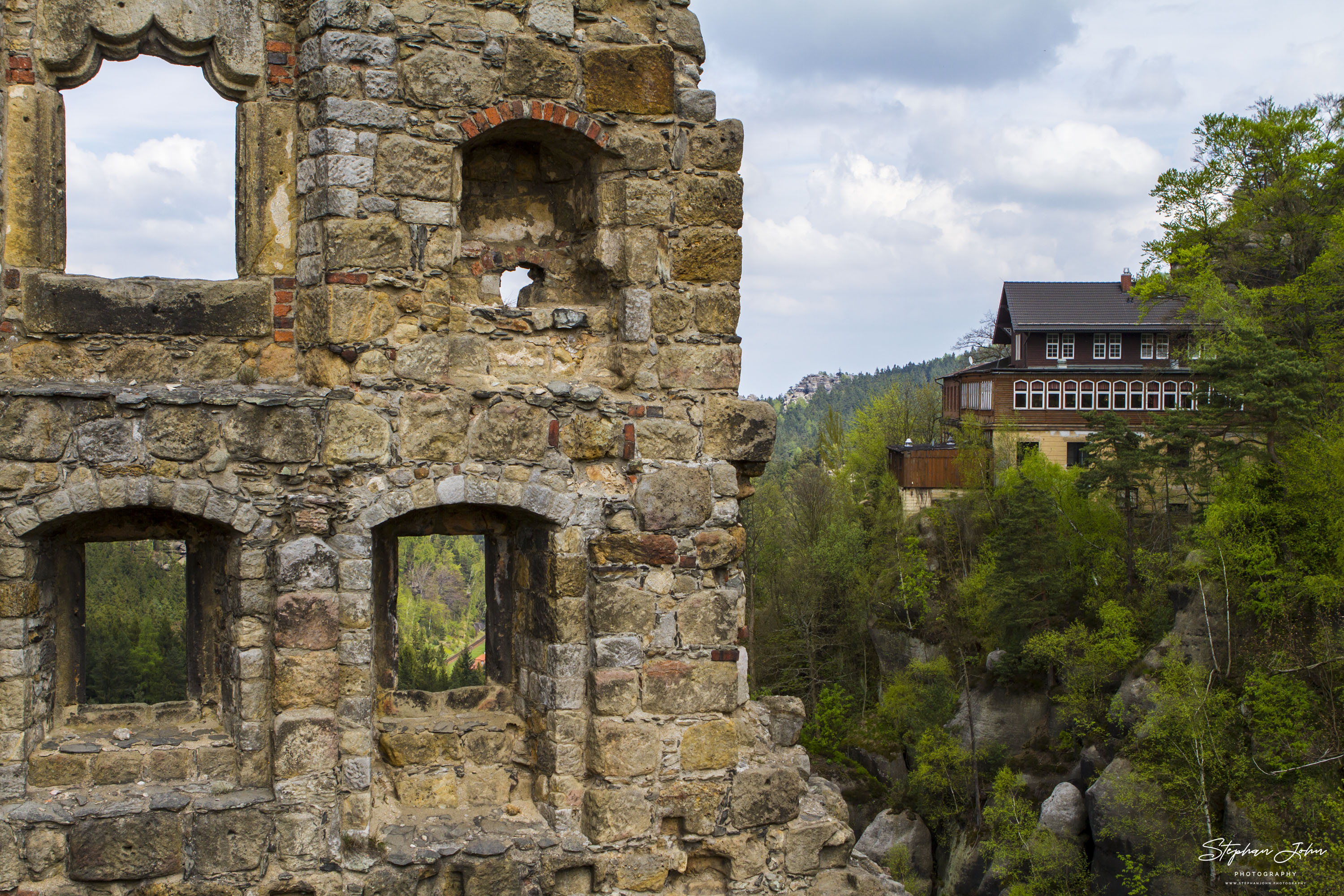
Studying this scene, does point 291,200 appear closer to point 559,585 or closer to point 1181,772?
point 559,585

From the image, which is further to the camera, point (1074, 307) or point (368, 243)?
point (1074, 307)

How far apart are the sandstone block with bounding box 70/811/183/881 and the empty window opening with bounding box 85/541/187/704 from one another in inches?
30.9

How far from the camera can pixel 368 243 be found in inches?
235

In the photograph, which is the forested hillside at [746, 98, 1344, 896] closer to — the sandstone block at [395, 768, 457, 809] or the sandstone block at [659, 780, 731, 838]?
the sandstone block at [659, 780, 731, 838]

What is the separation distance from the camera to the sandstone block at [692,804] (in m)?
6.37

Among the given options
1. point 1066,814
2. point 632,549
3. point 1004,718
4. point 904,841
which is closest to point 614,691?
point 632,549

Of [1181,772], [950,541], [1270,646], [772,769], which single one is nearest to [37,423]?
[772,769]

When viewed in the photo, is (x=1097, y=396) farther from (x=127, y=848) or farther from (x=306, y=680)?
(x=127, y=848)

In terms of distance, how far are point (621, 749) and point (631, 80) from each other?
158 inches

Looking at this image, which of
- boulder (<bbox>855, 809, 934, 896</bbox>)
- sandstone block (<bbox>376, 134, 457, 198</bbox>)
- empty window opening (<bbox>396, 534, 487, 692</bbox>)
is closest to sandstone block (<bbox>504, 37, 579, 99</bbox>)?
sandstone block (<bbox>376, 134, 457, 198</bbox>)

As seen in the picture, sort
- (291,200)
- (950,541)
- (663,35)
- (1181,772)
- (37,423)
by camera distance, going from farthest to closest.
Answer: (950,541)
(1181,772)
(663,35)
(291,200)
(37,423)

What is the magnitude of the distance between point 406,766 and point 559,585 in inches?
56.9

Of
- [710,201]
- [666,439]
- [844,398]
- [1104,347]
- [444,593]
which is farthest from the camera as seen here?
[844,398]

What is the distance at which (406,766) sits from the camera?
20.8 ft
